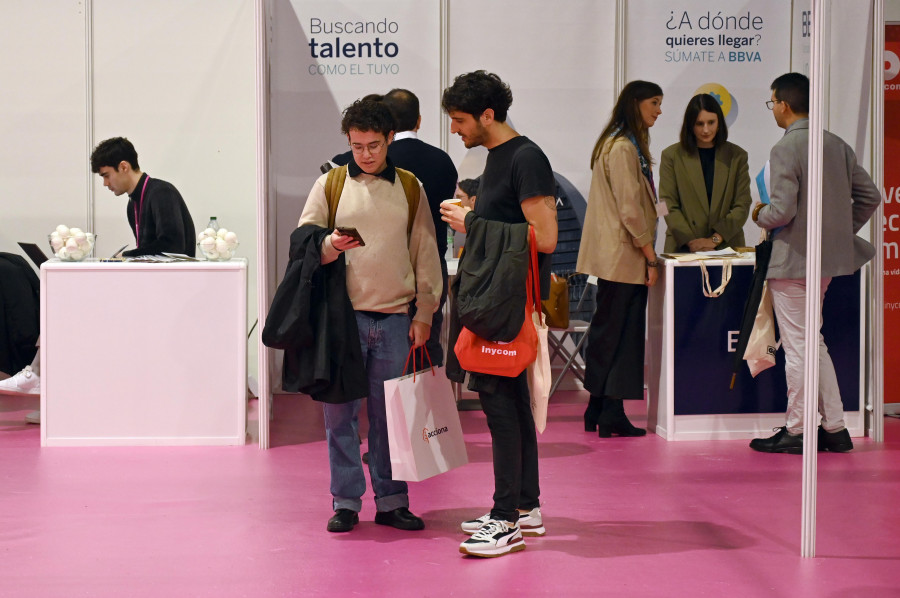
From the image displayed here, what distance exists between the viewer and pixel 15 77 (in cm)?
732

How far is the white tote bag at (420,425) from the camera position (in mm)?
3768

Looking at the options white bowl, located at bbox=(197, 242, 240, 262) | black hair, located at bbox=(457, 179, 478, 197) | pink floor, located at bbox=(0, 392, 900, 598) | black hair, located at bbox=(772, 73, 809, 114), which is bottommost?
pink floor, located at bbox=(0, 392, 900, 598)

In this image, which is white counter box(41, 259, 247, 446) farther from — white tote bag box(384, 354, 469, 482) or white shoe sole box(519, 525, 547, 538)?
white shoe sole box(519, 525, 547, 538)

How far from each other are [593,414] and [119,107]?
3927mm

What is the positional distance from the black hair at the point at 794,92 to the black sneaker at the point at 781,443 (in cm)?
159

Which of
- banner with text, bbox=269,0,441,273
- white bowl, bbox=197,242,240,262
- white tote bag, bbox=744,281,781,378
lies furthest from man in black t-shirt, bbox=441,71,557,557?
banner with text, bbox=269,0,441,273

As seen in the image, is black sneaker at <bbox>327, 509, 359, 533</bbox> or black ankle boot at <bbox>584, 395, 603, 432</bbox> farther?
black ankle boot at <bbox>584, 395, 603, 432</bbox>

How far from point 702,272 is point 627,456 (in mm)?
1065

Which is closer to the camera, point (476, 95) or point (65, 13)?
point (476, 95)

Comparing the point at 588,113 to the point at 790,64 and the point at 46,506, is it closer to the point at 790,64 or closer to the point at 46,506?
the point at 790,64

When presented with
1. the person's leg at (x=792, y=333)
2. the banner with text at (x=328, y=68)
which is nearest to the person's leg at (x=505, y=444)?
the person's leg at (x=792, y=333)

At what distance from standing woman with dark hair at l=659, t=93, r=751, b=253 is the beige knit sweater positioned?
2531 mm

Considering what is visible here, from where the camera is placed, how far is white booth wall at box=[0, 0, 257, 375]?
24.0 ft

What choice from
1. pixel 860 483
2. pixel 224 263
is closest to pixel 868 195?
pixel 860 483
